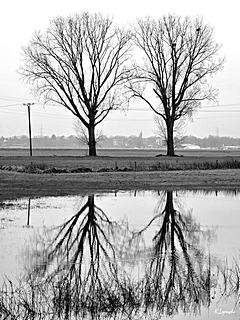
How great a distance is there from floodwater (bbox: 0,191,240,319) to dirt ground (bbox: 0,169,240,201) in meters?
10.0

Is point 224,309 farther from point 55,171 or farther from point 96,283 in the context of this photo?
point 55,171

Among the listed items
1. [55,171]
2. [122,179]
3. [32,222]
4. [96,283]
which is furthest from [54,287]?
[55,171]

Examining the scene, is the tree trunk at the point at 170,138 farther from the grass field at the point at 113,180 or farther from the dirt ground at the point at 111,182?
the dirt ground at the point at 111,182

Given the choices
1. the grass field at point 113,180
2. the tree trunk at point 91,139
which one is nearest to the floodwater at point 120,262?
the grass field at point 113,180

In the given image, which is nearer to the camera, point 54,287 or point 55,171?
point 54,287

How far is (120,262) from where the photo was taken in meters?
13.4

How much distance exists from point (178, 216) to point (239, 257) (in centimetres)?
893

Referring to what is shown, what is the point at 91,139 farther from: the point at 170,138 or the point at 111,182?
the point at 111,182

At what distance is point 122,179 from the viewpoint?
137 ft

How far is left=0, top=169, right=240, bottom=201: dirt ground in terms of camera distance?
1394 inches

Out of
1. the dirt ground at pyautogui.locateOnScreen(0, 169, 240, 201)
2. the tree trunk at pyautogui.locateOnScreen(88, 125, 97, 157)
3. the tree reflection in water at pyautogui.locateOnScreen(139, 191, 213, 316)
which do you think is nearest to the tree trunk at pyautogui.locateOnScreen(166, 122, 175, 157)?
the tree trunk at pyautogui.locateOnScreen(88, 125, 97, 157)

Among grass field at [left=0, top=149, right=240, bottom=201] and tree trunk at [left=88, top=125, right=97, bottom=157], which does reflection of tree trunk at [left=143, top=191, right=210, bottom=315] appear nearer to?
grass field at [left=0, top=149, right=240, bottom=201]

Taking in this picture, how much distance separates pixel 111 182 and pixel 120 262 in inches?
1062

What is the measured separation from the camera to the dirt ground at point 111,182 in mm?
35406
